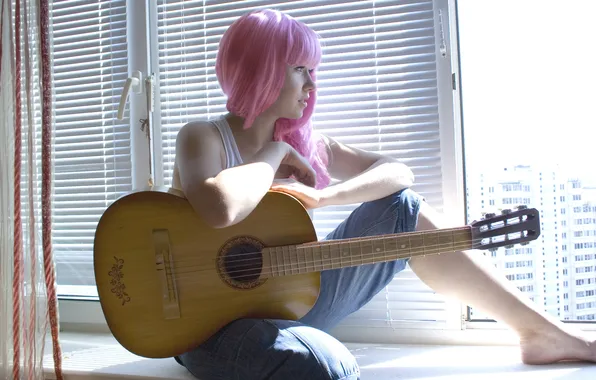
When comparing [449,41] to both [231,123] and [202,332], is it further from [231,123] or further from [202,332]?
[202,332]

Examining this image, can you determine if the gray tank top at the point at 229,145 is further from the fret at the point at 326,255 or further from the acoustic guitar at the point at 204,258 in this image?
the fret at the point at 326,255

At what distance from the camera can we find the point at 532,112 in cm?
154

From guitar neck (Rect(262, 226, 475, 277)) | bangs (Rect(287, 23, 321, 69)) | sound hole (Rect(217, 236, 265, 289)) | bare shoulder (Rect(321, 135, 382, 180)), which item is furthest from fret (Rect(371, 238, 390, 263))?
bangs (Rect(287, 23, 321, 69))

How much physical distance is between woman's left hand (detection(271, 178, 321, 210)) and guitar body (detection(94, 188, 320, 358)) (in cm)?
6

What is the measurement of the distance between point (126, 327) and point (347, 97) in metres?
0.81

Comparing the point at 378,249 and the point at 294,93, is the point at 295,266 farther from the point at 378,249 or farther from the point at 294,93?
the point at 294,93

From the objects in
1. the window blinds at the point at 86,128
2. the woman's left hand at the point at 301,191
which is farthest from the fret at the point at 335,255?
the window blinds at the point at 86,128

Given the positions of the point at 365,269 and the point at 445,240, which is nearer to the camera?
the point at 445,240

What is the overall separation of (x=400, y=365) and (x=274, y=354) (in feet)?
1.40

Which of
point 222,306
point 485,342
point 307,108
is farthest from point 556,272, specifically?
point 222,306

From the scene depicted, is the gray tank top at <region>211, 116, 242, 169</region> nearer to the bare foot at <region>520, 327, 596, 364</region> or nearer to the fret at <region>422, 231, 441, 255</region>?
the fret at <region>422, 231, 441, 255</region>

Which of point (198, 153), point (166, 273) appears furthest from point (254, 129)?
point (166, 273)

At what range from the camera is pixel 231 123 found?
1.38 metres

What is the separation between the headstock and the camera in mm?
1154
